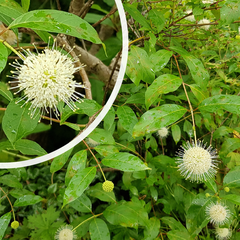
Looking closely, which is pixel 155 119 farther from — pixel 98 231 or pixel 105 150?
pixel 98 231

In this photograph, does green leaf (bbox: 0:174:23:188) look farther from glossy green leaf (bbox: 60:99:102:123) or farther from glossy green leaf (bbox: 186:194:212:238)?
glossy green leaf (bbox: 186:194:212:238)

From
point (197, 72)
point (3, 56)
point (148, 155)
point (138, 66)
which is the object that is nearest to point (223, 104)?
point (197, 72)

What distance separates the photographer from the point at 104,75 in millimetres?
709

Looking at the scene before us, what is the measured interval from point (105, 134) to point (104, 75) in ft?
0.91

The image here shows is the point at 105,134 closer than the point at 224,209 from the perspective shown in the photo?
Yes

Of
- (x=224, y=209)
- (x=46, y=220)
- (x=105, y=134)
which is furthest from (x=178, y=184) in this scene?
(x=46, y=220)

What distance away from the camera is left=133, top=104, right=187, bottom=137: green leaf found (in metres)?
0.42

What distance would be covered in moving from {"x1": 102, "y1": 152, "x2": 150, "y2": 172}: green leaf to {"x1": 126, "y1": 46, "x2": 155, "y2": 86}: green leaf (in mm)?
159

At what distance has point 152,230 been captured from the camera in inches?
25.1

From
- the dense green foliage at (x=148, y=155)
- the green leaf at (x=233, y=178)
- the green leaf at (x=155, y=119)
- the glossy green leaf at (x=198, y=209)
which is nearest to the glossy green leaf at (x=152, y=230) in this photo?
the dense green foliage at (x=148, y=155)

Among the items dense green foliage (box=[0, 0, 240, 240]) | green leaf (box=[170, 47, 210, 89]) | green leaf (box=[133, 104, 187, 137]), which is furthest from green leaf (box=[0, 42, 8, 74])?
green leaf (box=[170, 47, 210, 89])

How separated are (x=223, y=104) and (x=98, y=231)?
0.45 metres

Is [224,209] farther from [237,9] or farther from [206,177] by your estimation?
[237,9]

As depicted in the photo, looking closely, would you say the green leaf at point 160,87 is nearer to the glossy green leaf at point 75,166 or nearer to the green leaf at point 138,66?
the green leaf at point 138,66
